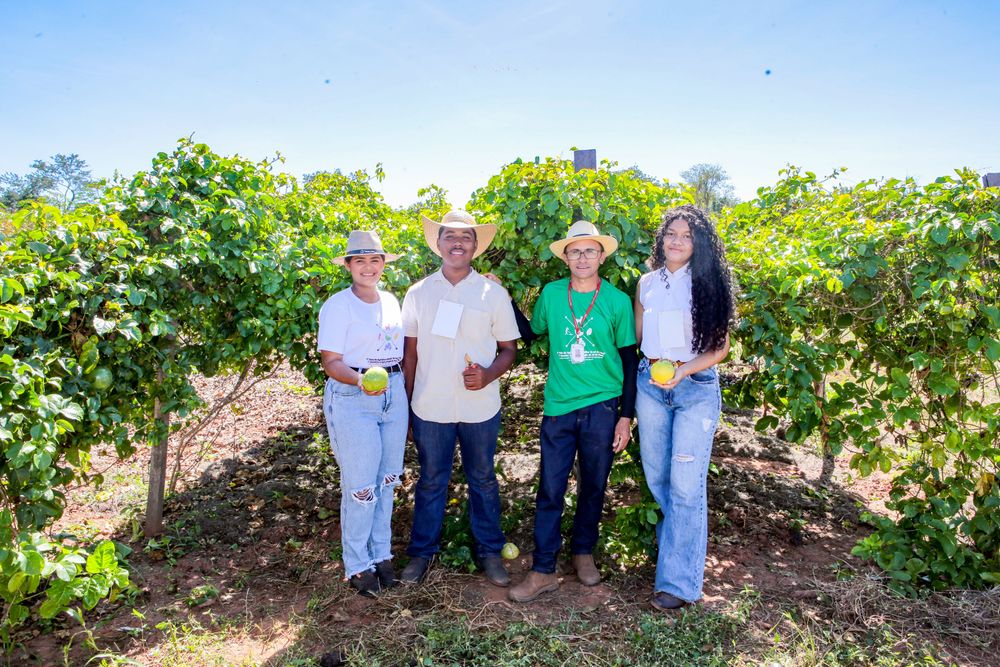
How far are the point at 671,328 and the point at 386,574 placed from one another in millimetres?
2023

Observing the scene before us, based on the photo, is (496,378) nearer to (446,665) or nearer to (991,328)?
(446,665)

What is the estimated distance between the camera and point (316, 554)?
3.92m

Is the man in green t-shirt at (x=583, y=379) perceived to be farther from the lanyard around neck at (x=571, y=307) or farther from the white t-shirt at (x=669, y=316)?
the white t-shirt at (x=669, y=316)

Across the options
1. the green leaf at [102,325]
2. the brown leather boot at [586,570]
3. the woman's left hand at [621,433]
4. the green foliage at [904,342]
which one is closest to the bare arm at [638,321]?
the woman's left hand at [621,433]

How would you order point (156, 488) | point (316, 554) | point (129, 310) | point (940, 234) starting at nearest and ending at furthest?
point (940, 234)
point (129, 310)
point (316, 554)
point (156, 488)

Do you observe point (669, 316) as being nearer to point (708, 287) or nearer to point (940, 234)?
point (708, 287)

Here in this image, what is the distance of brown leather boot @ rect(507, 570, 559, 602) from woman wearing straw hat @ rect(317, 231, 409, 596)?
0.74 metres

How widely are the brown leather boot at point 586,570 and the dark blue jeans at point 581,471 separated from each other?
0.11 ft

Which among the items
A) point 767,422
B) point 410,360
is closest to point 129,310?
point 410,360

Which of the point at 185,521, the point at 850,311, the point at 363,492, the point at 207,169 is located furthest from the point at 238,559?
the point at 850,311

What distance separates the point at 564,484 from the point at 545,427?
1.12 ft

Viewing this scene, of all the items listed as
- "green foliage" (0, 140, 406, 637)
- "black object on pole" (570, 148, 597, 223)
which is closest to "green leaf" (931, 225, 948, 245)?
"black object on pole" (570, 148, 597, 223)

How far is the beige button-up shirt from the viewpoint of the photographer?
3314 mm

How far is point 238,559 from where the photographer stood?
12.9 feet
